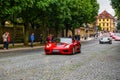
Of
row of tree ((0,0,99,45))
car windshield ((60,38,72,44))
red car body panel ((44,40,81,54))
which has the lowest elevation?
red car body panel ((44,40,81,54))

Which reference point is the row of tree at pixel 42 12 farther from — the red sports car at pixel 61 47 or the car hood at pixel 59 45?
the car hood at pixel 59 45

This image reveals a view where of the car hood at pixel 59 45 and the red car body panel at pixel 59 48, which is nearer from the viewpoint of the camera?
the red car body panel at pixel 59 48

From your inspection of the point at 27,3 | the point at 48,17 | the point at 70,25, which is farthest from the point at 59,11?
the point at 70,25

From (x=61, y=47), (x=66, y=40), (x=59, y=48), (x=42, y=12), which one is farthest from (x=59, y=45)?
(x=42, y=12)

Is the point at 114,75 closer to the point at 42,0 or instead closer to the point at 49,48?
the point at 49,48

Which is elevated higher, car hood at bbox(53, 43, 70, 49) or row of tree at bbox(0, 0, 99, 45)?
row of tree at bbox(0, 0, 99, 45)

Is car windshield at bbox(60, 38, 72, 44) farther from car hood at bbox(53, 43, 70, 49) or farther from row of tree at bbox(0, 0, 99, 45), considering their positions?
row of tree at bbox(0, 0, 99, 45)

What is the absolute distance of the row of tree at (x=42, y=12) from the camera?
39734mm

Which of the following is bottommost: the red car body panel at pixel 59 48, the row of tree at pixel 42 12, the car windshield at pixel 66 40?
the red car body panel at pixel 59 48

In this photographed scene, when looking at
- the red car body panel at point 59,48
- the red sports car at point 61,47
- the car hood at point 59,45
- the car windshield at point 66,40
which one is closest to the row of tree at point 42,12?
the car windshield at point 66,40

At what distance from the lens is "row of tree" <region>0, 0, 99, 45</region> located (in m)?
39.7

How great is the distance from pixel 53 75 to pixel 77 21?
203 feet

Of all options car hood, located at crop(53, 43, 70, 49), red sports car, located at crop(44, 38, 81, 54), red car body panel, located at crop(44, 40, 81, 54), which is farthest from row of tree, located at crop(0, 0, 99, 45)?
car hood, located at crop(53, 43, 70, 49)

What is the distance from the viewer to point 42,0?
4588cm
